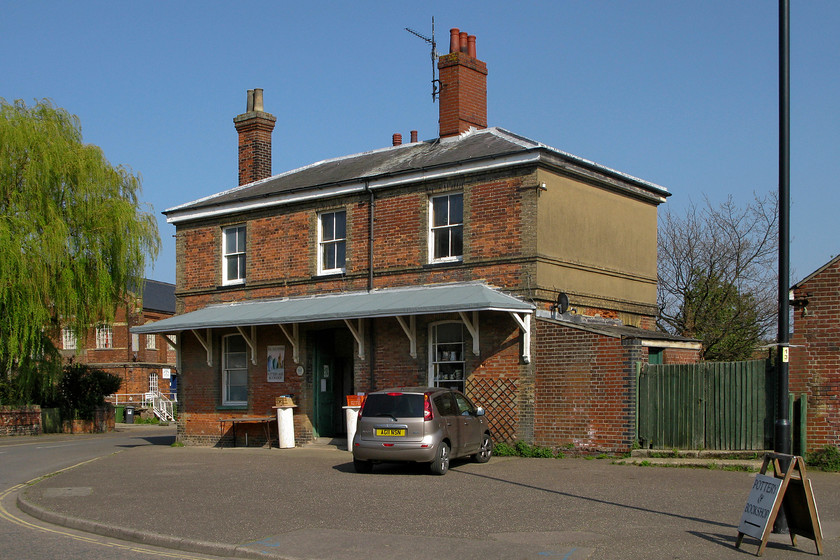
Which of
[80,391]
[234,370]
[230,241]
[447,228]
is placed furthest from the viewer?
[80,391]

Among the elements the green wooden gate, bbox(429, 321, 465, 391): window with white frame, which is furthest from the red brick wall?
bbox(429, 321, 465, 391): window with white frame

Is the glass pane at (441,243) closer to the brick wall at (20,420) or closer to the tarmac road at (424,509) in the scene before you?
the tarmac road at (424,509)

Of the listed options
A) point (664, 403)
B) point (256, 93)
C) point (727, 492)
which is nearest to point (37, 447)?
point (256, 93)

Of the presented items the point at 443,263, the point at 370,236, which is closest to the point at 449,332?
the point at 443,263

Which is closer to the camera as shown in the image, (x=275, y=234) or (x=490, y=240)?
(x=490, y=240)

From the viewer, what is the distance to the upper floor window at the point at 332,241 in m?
22.9

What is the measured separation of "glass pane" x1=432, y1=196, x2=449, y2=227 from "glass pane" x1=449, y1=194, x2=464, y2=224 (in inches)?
5.1

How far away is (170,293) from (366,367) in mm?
48876

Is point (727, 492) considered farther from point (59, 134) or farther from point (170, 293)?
point (170, 293)

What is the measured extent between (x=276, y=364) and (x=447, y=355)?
531 centimetres

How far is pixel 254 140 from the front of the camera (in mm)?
28250

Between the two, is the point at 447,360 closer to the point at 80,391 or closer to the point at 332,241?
the point at 332,241

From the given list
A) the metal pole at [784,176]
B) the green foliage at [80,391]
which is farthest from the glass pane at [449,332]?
the green foliage at [80,391]

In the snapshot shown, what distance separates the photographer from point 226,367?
24672 millimetres
